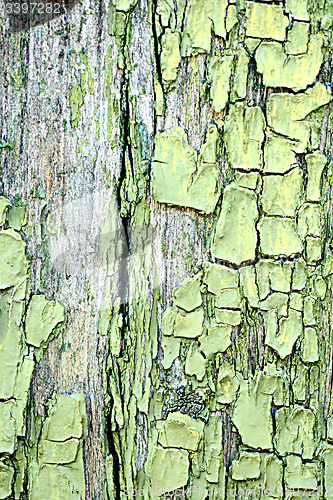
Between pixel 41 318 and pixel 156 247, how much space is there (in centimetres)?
29

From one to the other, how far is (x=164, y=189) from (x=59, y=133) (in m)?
0.25

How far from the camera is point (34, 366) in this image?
2.79 feet

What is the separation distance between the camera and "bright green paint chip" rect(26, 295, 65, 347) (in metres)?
0.84

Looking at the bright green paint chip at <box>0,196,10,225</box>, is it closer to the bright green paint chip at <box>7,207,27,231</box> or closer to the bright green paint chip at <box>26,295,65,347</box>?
the bright green paint chip at <box>7,207,27,231</box>

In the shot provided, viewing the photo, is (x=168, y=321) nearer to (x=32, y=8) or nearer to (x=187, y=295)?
(x=187, y=295)

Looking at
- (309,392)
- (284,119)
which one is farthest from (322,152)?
(309,392)

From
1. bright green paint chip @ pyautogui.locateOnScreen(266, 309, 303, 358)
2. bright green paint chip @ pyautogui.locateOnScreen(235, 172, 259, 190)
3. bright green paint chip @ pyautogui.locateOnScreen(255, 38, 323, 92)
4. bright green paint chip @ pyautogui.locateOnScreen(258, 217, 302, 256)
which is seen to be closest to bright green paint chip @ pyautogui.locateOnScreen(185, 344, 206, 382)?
bright green paint chip @ pyautogui.locateOnScreen(266, 309, 303, 358)

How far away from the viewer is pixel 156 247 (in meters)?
0.86

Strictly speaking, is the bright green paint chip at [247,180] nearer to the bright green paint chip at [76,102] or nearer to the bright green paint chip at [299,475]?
the bright green paint chip at [76,102]

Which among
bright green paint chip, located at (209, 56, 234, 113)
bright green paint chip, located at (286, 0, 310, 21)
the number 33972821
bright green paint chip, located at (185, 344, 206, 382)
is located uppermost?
bright green paint chip, located at (286, 0, 310, 21)

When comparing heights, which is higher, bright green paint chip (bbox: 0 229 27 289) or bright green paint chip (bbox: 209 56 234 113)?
bright green paint chip (bbox: 209 56 234 113)

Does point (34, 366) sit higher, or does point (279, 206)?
point (279, 206)

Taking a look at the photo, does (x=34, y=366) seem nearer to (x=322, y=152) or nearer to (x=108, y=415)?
(x=108, y=415)

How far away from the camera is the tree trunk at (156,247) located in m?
0.84
